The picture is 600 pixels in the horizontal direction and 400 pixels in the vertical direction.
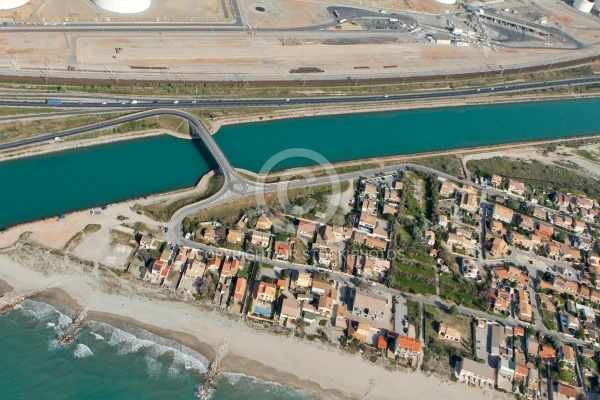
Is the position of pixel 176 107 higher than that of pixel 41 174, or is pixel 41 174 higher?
pixel 176 107

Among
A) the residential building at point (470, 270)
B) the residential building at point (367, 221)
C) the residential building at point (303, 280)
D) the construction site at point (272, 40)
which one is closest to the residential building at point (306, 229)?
the residential building at point (367, 221)

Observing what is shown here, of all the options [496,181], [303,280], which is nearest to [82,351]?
[303,280]

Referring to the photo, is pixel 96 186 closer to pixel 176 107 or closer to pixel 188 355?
pixel 176 107

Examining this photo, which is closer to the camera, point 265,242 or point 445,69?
point 265,242

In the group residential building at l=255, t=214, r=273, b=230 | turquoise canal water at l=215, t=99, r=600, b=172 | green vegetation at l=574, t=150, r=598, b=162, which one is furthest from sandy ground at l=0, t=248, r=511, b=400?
green vegetation at l=574, t=150, r=598, b=162

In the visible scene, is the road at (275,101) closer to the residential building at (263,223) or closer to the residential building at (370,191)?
the residential building at (370,191)

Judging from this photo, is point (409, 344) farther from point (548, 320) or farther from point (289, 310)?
point (548, 320)

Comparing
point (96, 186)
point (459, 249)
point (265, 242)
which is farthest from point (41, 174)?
point (459, 249)
